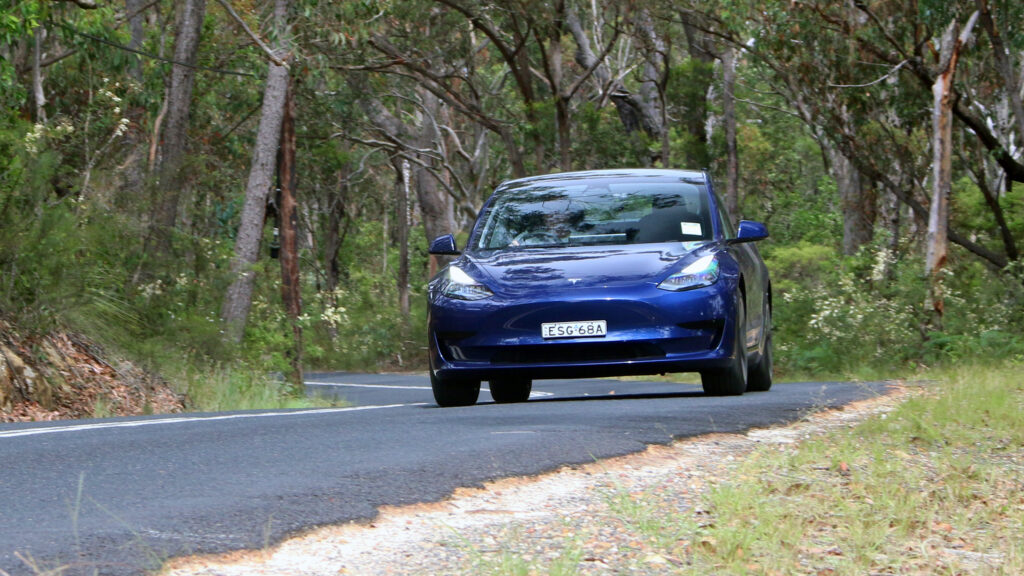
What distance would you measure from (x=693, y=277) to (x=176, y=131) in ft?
43.6

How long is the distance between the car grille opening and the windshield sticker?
1.23m

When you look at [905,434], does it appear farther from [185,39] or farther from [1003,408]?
[185,39]

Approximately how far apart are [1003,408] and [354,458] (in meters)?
4.71

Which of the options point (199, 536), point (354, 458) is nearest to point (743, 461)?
point (354, 458)

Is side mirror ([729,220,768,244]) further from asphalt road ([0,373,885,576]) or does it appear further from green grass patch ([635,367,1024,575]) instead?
green grass patch ([635,367,1024,575])

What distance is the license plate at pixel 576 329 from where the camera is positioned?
9.20 m

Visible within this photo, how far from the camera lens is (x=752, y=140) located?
41.8 metres

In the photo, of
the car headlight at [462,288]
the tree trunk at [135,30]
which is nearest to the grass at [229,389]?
the car headlight at [462,288]

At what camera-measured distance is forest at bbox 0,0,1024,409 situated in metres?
16.0

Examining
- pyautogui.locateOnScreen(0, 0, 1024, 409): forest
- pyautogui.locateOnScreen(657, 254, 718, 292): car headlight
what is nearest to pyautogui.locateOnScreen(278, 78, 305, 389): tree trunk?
pyautogui.locateOnScreen(0, 0, 1024, 409): forest

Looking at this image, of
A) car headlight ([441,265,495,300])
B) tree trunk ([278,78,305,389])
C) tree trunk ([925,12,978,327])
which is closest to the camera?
car headlight ([441,265,495,300])

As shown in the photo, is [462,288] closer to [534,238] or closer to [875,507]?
[534,238]

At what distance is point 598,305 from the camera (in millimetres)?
9180

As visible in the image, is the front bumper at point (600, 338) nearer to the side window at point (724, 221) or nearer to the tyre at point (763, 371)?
the side window at point (724, 221)
